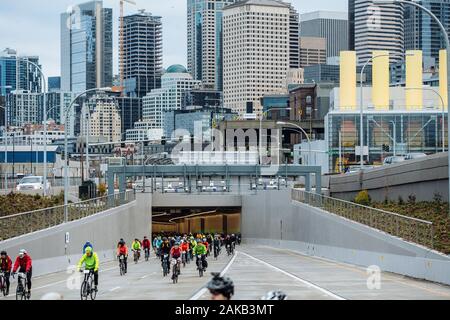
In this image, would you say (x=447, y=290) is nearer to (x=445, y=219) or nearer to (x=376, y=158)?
(x=445, y=219)

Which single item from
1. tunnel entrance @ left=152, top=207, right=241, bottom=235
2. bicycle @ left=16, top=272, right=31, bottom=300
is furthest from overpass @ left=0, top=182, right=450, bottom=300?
tunnel entrance @ left=152, top=207, right=241, bottom=235

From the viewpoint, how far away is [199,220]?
5418 inches

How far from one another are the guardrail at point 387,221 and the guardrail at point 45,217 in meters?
13.5

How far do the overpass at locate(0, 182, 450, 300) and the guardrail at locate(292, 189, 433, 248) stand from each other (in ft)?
0.41

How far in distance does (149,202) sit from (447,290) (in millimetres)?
64689

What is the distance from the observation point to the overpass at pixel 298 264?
30.8m

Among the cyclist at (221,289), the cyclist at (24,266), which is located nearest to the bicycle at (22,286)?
the cyclist at (24,266)

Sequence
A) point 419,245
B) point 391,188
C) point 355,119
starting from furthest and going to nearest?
point 355,119, point 391,188, point 419,245

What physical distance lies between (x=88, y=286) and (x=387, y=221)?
20184mm

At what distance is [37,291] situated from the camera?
32875mm

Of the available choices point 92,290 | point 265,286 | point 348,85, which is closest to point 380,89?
point 348,85

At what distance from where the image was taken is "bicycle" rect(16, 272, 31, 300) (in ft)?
94.8

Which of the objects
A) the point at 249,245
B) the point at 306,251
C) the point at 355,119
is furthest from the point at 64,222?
the point at 355,119

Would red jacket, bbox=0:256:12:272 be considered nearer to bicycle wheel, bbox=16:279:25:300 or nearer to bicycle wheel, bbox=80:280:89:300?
bicycle wheel, bbox=16:279:25:300
